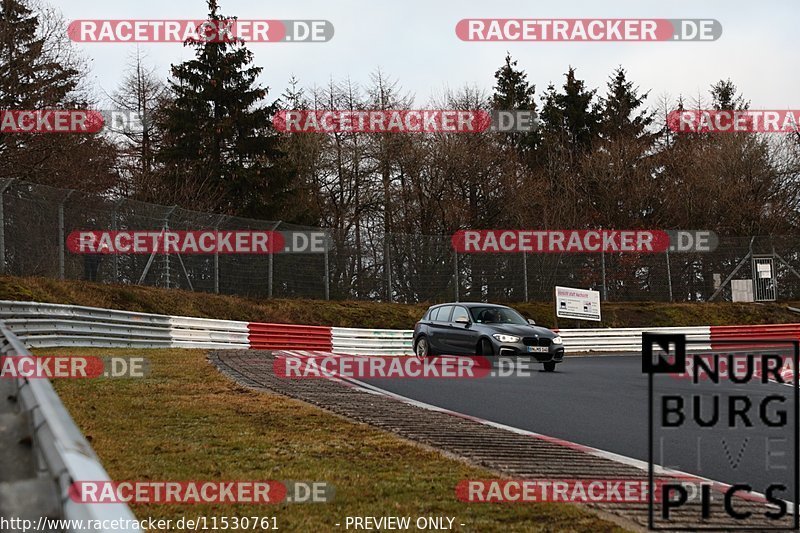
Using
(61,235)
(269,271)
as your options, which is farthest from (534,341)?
(269,271)

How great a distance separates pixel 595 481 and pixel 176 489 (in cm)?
300

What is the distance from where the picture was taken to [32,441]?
325 centimetres

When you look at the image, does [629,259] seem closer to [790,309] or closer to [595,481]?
[790,309]

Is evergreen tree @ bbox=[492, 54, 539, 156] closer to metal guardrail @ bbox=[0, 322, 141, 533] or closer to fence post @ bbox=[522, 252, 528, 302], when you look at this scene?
fence post @ bbox=[522, 252, 528, 302]

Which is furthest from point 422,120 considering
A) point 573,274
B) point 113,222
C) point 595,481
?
point 595,481

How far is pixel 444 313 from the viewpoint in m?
21.2

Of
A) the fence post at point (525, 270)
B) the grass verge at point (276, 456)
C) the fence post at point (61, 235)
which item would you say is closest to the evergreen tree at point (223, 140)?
the fence post at point (525, 270)

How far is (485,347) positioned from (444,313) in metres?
2.05

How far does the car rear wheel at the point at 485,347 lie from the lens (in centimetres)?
1930

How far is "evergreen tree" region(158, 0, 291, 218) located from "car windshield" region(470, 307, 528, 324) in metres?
23.4

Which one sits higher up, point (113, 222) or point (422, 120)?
point (422, 120)

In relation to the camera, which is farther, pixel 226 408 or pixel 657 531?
pixel 226 408

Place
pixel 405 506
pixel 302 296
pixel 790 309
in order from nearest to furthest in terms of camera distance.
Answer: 1. pixel 405 506
2. pixel 302 296
3. pixel 790 309

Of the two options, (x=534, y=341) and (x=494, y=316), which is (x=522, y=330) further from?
(x=494, y=316)
